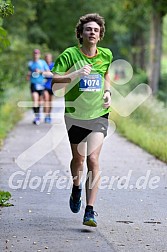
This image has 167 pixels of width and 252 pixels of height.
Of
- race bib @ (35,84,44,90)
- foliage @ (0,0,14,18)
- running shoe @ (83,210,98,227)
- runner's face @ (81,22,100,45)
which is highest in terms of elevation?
foliage @ (0,0,14,18)

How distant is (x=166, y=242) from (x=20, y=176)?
4.76 m

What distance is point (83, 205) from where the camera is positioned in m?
9.32

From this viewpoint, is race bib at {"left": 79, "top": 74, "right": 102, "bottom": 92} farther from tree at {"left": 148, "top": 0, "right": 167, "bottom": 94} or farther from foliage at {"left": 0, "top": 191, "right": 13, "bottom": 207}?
tree at {"left": 148, "top": 0, "right": 167, "bottom": 94}

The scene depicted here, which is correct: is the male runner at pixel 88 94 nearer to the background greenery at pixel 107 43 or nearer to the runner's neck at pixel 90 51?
the runner's neck at pixel 90 51

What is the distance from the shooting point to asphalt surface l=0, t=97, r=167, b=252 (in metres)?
7.21

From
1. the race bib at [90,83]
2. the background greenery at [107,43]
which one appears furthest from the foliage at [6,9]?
the race bib at [90,83]

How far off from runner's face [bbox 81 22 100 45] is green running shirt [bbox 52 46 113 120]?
5.0 inches

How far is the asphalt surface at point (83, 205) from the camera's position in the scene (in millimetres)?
7211

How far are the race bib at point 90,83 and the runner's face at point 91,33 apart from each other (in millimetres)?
347

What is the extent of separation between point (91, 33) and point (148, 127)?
11.8 meters

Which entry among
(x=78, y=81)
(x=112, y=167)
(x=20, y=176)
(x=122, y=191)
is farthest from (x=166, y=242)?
(x=112, y=167)

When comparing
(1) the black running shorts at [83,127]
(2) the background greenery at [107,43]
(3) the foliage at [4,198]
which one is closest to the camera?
(1) the black running shorts at [83,127]

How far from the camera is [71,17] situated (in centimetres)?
6022

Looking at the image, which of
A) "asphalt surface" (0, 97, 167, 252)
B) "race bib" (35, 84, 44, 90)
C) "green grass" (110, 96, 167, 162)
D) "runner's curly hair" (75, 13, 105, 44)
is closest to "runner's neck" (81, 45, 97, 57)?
"runner's curly hair" (75, 13, 105, 44)
